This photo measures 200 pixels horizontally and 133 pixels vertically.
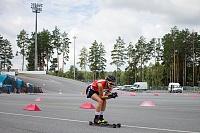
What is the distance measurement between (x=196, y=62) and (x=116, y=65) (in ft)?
89.1

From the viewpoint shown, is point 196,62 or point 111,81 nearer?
point 111,81

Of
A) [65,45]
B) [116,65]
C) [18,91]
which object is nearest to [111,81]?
[18,91]

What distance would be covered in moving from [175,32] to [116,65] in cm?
→ 2445

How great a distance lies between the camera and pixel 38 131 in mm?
7598

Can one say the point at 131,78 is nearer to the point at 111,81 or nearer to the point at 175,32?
the point at 175,32

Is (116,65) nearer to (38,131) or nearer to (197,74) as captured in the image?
(197,74)

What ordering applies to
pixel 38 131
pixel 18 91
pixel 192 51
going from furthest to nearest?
pixel 192 51 < pixel 18 91 < pixel 38 131

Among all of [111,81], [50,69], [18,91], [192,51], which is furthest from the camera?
[50,69]

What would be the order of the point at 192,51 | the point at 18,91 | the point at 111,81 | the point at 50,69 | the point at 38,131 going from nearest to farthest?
the point at 38,131
the point at 111,81
the point at 18,91
the point at 192,51
the point at 50,69

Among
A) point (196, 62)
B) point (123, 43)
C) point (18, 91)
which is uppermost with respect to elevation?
point (123, 43)

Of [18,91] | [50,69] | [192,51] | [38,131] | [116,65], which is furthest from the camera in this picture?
[50,69]

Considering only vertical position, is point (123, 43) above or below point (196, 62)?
above

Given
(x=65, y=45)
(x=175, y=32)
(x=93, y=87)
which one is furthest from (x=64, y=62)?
(x=93, y=87)

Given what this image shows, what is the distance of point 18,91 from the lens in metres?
42.3
